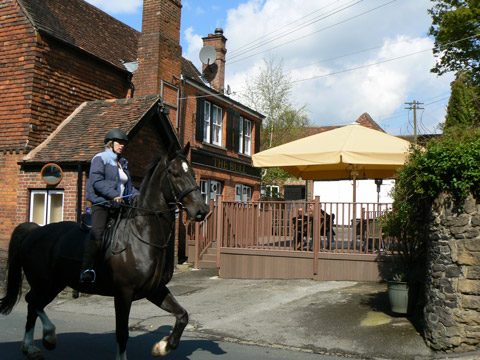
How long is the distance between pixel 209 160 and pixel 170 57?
14.3 ft

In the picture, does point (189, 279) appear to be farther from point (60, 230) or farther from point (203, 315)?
point (60, 230)

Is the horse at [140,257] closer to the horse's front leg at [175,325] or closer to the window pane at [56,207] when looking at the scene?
the horse's front leg at [175,325]

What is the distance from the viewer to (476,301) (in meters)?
6.44

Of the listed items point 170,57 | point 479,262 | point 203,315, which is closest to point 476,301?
point 479,262

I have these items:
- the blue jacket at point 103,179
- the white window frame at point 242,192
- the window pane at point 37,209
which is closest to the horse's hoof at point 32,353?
the blue jacket at point 103,179

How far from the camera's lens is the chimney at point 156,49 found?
1738 cm

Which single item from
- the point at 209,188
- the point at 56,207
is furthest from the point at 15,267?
the point at 209,188

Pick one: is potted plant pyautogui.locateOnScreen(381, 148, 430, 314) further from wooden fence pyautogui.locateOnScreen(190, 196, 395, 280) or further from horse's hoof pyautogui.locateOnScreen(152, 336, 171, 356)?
horse's hoof pyautogui.locateOnScreen(152, 336, 171, 356)

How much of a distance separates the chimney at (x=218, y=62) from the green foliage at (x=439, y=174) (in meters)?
17.3

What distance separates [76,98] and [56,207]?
3.96m

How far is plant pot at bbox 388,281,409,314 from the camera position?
8016 millimetres

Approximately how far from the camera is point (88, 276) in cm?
571

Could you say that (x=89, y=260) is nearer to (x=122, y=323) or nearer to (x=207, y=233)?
(x=122, y=323)

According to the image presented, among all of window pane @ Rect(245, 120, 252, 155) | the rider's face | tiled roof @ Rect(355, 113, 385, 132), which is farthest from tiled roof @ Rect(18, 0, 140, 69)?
tiled roof @ Rect(355, 113, 385, 132)
